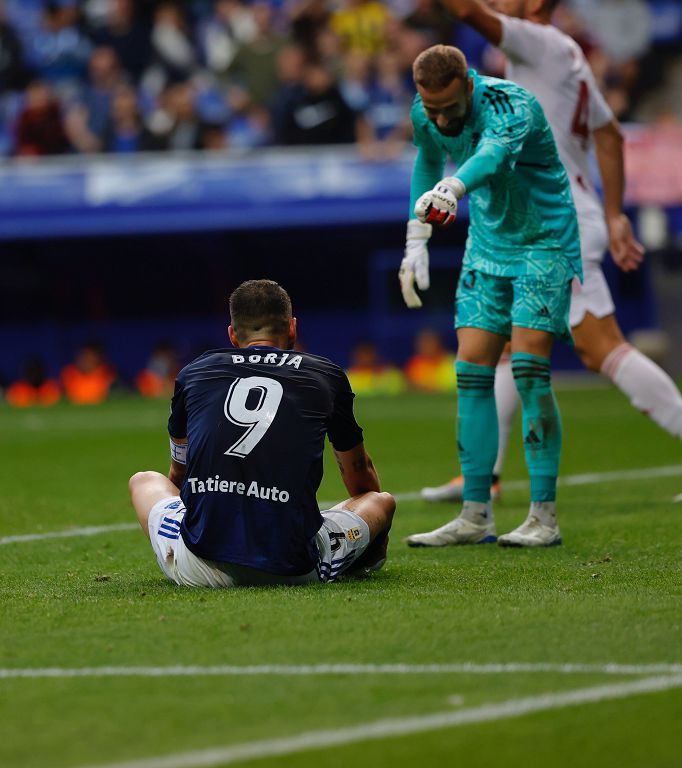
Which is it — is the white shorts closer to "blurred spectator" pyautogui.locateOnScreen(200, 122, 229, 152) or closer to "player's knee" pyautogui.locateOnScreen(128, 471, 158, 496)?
"player's knee" pyautogui.locateOnScreen(128, 471, 158, 496)

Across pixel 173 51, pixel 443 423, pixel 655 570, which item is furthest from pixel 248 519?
pixel 173 51

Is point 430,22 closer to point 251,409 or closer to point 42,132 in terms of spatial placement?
point 42,132

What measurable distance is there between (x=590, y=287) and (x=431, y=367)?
40.3 feet

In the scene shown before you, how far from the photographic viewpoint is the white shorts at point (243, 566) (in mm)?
5250

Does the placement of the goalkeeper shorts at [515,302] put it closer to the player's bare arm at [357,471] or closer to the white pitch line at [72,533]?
the player's bare arm at [357,471]

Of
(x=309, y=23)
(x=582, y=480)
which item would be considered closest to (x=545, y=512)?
(x=582, y=480)

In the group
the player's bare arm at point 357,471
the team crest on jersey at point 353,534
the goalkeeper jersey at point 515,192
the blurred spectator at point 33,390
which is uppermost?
the goalkeeper jersey at point 515,192

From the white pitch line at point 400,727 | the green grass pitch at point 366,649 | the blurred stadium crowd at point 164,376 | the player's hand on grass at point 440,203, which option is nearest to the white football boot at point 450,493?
the green grass pitch at point 366,649

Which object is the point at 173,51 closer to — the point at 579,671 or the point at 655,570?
the point at 655,570

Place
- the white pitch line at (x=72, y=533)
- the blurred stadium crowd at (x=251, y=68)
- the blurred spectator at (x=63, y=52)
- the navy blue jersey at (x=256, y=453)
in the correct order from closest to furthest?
the navy blue jersey at (x=256, y=453) → the white pitch line at (x=72, y=533) → the blurred stadium crowd at (x=251, y=68) → the blurred spectator at (x=63, y=52)

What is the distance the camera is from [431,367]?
20094mm

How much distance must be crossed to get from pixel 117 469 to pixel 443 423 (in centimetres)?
460

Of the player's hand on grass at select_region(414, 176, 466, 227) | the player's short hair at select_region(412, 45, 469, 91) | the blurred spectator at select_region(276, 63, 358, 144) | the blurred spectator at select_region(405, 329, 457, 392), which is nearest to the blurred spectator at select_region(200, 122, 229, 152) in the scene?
the blurred spectator at select_region(276, 63, 358, 144)

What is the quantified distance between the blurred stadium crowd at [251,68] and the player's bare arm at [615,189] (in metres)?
11.0
